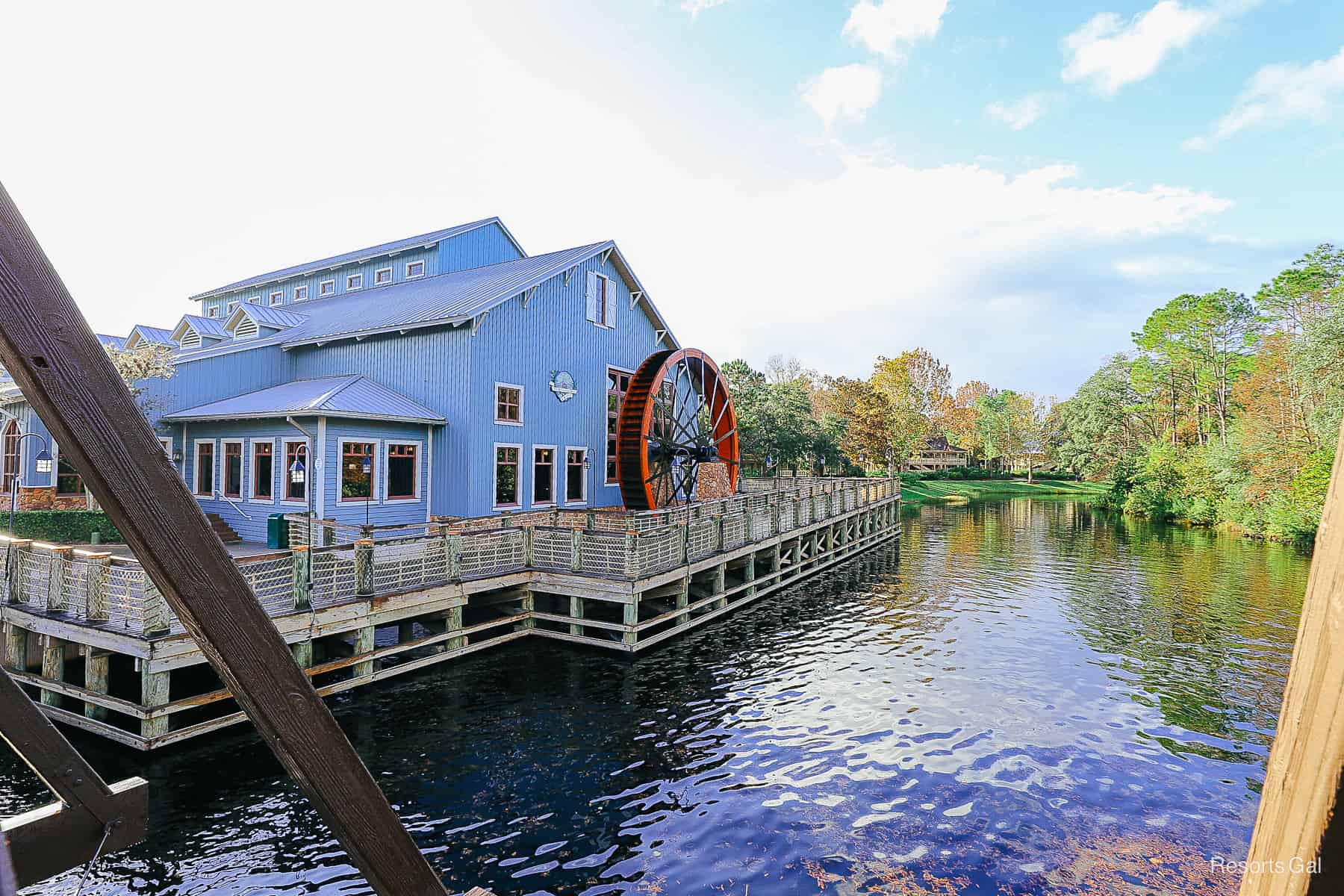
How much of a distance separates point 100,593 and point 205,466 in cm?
961

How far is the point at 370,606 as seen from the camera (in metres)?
9.88

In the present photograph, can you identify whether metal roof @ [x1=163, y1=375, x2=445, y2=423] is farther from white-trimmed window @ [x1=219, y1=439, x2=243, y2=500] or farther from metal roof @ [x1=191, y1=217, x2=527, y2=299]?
metal roof @ [x1=191, y1=217, x2=527, y2=299]

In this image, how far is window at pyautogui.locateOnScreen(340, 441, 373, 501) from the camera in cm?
1457

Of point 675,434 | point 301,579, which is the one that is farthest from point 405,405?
point 675,434

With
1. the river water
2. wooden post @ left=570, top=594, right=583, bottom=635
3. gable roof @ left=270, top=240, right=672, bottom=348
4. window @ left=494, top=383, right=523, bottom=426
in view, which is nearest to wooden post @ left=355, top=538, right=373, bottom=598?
the river water

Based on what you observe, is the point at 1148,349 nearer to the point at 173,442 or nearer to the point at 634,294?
the point at 634,294

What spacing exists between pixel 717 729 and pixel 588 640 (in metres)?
3.66

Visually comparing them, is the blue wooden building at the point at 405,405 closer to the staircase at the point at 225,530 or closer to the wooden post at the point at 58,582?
the staircase at the point at 225,530

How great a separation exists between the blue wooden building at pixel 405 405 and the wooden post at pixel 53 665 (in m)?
4.63

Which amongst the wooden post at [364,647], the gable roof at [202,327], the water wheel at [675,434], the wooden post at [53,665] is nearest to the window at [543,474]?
the water wheel at [675,434]

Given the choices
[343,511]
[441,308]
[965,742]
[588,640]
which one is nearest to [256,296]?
[441,308]

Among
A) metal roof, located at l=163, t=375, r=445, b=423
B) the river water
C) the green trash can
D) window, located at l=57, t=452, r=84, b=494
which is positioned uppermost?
metal roof, located at l=163, t=375, r=445, b=423

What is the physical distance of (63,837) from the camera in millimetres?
2189

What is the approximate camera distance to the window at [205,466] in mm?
16391
